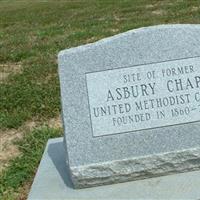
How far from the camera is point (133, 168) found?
4.19 metres

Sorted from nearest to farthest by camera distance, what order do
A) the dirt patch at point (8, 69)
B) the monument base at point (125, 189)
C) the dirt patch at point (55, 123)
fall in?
the monument base at point (125, 189), the dirt patch at point (55, 123), the dirt patch at point (8, 69)

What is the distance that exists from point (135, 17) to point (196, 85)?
9.87 meters

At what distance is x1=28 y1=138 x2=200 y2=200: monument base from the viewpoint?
3.98 m

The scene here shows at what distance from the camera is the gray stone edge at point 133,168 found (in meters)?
4.16

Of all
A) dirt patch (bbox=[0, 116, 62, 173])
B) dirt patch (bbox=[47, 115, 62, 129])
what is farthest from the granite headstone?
dirt patch (bbox=[47, 115, 62, 129])

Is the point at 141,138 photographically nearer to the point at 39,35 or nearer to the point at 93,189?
the point at 93,189

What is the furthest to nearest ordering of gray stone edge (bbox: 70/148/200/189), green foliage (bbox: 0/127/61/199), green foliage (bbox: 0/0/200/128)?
green foliage (bbox: 0/0/200/128)
green foliage (bbox: 0/127/61/199)
gray stone edge (bbox: 70/148/200/189)

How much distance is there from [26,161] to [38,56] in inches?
186

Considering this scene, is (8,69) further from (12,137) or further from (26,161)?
(26,161)

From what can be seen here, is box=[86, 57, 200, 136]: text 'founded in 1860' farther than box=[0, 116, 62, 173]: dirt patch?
No

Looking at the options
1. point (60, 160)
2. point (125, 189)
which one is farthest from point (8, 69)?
point (125, 189)

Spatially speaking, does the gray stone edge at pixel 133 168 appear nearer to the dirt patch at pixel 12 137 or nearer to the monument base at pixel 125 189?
the monument base at pixel 125 189

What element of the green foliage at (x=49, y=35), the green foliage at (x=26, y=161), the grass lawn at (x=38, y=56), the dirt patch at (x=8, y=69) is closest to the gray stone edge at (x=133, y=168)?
the grass lawn at (x=38, y=56)

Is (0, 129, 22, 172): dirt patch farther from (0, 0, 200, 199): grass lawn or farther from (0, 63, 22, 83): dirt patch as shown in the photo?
(0, 63, 22, 83): dirt patch
